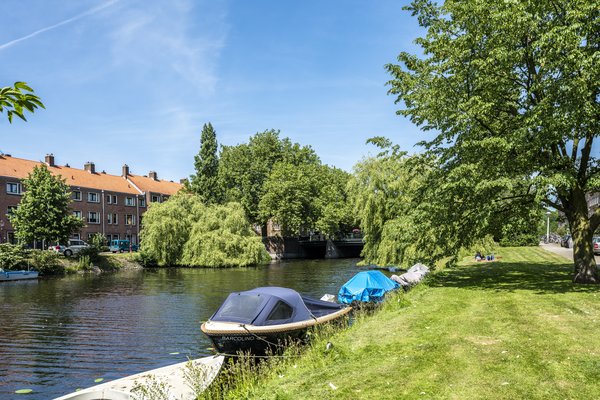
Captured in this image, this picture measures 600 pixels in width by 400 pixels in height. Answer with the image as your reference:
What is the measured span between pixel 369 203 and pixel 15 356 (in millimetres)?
31049

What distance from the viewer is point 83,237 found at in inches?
2751

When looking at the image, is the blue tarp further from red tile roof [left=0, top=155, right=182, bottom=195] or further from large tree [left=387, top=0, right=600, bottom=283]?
red tile roof [left=0, top=155, right=182, bottom=195]

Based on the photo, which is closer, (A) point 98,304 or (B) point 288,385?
(B) point 288,385

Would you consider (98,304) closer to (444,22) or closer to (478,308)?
(478,308)

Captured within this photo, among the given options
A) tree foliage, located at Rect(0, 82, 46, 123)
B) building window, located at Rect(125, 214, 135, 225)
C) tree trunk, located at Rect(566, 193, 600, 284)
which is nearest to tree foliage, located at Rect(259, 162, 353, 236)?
building window, located at Rect(125, 214, 135, 225)

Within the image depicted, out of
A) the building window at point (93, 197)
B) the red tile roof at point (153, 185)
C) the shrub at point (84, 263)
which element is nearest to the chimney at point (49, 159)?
the building window at point (93, 197)

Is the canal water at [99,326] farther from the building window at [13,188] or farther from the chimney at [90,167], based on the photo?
the chimney at [90,167]

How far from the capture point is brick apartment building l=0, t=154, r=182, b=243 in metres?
60.7

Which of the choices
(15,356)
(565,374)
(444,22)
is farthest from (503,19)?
(15,356)

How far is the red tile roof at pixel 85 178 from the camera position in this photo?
62750 millimetres

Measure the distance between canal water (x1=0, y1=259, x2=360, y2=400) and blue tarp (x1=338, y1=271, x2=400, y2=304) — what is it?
7.06 meters

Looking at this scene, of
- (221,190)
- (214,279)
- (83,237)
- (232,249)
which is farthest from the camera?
(221,190)

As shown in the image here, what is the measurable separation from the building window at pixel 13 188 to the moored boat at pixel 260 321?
5700 centimetres

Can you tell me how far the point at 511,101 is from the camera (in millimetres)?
19109
